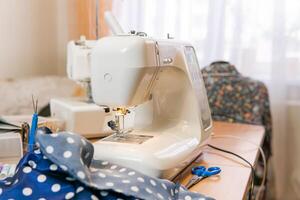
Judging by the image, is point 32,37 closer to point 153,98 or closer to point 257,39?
point 257,39

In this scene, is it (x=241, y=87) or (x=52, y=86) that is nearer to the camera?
(x=241, y=87)

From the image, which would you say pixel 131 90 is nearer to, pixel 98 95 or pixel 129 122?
pixel 98 95

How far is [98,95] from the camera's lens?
99 centimetres

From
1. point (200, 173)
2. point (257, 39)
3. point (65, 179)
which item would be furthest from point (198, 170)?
point (257, 39)

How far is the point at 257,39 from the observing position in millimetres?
2096

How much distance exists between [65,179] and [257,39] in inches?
64.5

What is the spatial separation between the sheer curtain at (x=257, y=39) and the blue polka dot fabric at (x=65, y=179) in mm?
1401

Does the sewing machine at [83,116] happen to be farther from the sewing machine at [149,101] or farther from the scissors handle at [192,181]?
the scissors handle at [192,181]

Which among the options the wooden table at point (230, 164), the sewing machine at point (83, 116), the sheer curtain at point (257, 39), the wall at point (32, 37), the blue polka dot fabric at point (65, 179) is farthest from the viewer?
the wall at point (32, 37)

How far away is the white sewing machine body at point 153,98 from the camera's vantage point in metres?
0.93

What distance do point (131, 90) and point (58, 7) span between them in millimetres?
1867

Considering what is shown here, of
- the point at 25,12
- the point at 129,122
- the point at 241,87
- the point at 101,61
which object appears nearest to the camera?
the point at 101,61

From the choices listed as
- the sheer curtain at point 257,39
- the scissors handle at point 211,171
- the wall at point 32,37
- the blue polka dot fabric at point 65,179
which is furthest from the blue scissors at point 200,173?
the wall at point 32,37

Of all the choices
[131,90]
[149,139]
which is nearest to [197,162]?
[149,139]
